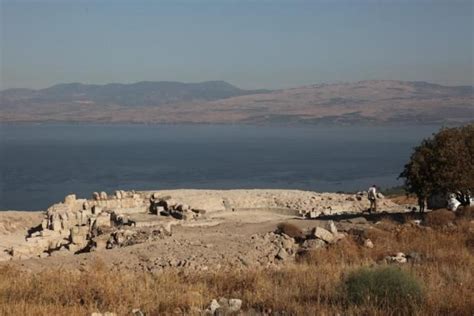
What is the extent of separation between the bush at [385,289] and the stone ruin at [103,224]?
12.2 meters

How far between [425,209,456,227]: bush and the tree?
183 cm

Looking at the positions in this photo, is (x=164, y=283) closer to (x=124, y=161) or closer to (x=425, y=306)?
(x=425, y=306)

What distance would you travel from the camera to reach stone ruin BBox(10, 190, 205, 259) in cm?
2052

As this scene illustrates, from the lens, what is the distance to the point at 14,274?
10.9 metres

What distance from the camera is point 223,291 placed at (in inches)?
350

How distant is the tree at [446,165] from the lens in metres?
19.8

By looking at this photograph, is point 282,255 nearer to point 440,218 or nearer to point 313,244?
point 313,244

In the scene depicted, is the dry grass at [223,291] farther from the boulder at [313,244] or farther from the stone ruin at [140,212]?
the stone ruin at [140,212]

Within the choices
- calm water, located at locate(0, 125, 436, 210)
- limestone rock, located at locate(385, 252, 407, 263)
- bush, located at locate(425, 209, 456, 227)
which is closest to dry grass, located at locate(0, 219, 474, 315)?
limestone rock, located at locate(385, 252, 407, 263)

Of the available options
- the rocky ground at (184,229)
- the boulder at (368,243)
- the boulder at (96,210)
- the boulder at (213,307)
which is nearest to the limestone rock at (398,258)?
the boulder at (368,243)

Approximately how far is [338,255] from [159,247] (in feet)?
18.3

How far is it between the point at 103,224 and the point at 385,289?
1869cm

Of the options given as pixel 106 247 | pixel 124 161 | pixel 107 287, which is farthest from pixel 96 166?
pixel 107 287

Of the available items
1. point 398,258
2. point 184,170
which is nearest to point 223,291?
point 398,258
